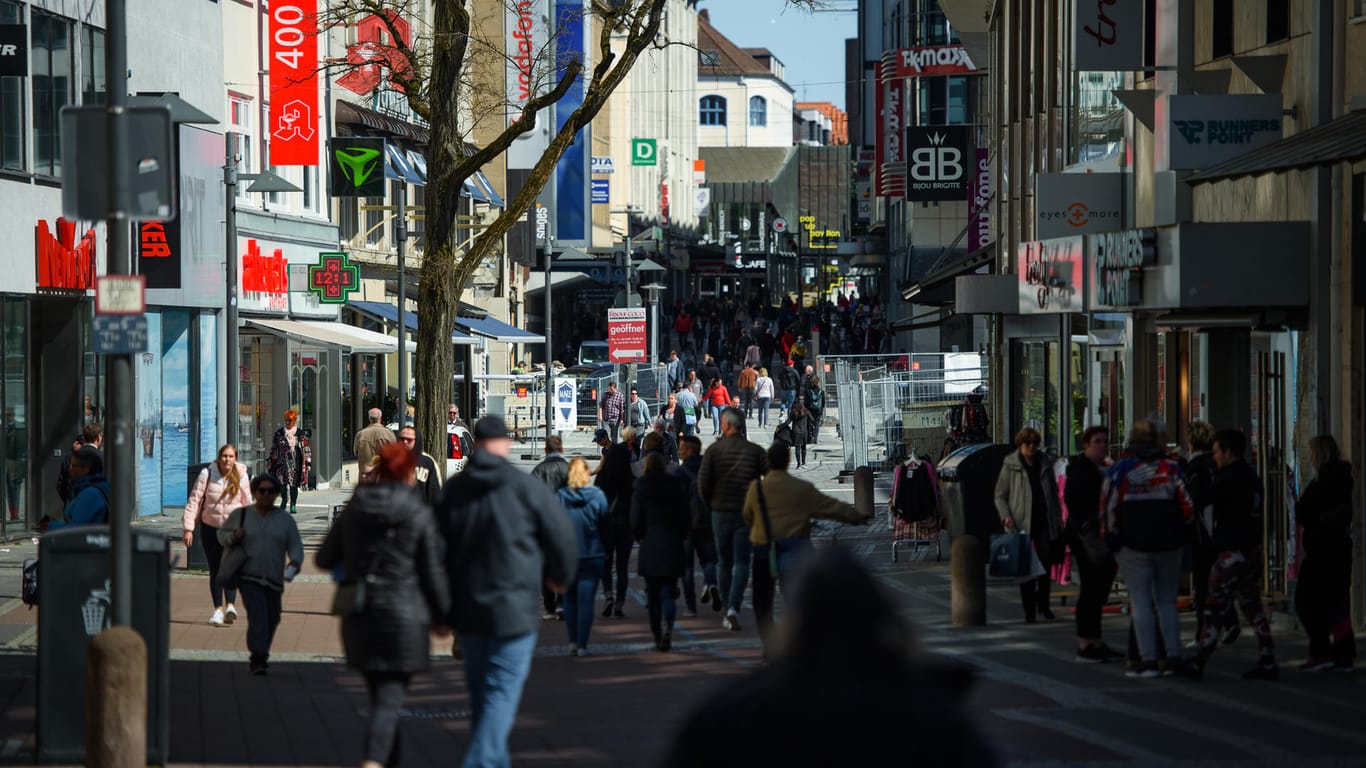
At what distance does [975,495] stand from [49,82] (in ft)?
42.8

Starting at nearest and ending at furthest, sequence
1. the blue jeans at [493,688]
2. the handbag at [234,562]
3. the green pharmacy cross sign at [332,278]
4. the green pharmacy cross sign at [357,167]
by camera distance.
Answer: the blue jeans at [493,688], the handbag at [234,562], the green pharmacy cross sign at [332,278], the green pharmacy cross sign at [357,167]

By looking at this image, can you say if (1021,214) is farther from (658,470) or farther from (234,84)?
(658,470)

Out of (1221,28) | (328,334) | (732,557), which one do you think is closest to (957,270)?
(328,334)

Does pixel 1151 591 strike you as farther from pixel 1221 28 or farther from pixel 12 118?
pixel 12 118

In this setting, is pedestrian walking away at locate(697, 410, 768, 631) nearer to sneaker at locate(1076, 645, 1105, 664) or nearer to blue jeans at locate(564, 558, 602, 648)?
blue jeans at locate(564, 558, 602, 648)

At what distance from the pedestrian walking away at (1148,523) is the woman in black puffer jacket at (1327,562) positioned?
93 cm

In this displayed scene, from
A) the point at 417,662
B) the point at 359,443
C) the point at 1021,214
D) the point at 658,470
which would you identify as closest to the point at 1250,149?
the point at 658,470

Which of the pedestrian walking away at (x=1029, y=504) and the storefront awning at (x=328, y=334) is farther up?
the storefront awning at (x=328, y=334)

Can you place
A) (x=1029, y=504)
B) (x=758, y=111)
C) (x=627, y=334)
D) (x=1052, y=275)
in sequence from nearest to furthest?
(x=1029, y=504), (x=1052, y=275), (x=627, y=334), (x=758, y=111)

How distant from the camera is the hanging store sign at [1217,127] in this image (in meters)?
16.0

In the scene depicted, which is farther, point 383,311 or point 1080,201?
point 383,311

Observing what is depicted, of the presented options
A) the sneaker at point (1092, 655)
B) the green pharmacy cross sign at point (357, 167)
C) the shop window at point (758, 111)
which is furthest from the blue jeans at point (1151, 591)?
the shop window at point (758, 111)

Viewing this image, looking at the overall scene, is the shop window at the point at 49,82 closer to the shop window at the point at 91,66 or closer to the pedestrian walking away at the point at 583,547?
the shop window at the point at 91,66

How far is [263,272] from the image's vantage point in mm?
31297
